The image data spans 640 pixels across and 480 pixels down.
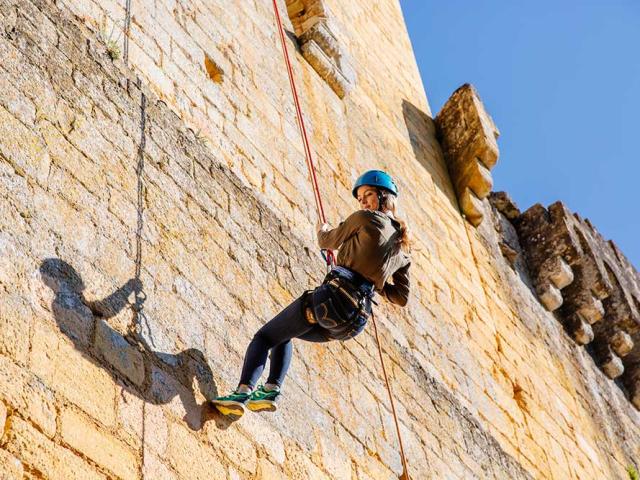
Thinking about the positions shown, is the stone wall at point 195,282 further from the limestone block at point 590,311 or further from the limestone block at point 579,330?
the limestone block at point 590,311

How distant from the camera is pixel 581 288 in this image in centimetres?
998

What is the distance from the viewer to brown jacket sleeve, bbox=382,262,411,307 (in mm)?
4352

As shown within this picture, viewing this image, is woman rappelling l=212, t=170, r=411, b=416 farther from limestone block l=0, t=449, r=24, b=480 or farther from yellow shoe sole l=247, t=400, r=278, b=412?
limestone block l=0, t=449, r=24, b=480

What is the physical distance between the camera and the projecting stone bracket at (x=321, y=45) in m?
6.92

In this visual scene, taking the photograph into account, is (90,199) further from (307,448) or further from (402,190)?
(402,190)

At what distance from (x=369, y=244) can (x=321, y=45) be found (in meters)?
3.31

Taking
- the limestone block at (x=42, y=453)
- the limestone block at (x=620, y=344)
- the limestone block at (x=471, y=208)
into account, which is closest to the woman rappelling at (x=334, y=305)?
the limestone block at (x=42, y=453)

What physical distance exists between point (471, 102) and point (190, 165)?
519cm

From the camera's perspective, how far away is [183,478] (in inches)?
129

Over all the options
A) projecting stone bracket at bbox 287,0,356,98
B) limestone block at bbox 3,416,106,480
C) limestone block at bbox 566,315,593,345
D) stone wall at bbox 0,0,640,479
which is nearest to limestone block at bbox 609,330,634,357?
limestone block at bbox 566,315,593,345

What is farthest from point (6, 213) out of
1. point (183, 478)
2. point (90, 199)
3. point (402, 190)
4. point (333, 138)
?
point (402, 190)

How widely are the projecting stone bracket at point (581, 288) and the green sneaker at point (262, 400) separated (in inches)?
234

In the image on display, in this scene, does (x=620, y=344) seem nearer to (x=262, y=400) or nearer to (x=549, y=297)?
(x=549, y=297)

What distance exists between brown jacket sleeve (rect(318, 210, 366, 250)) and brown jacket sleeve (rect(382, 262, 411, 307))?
0.34 m
